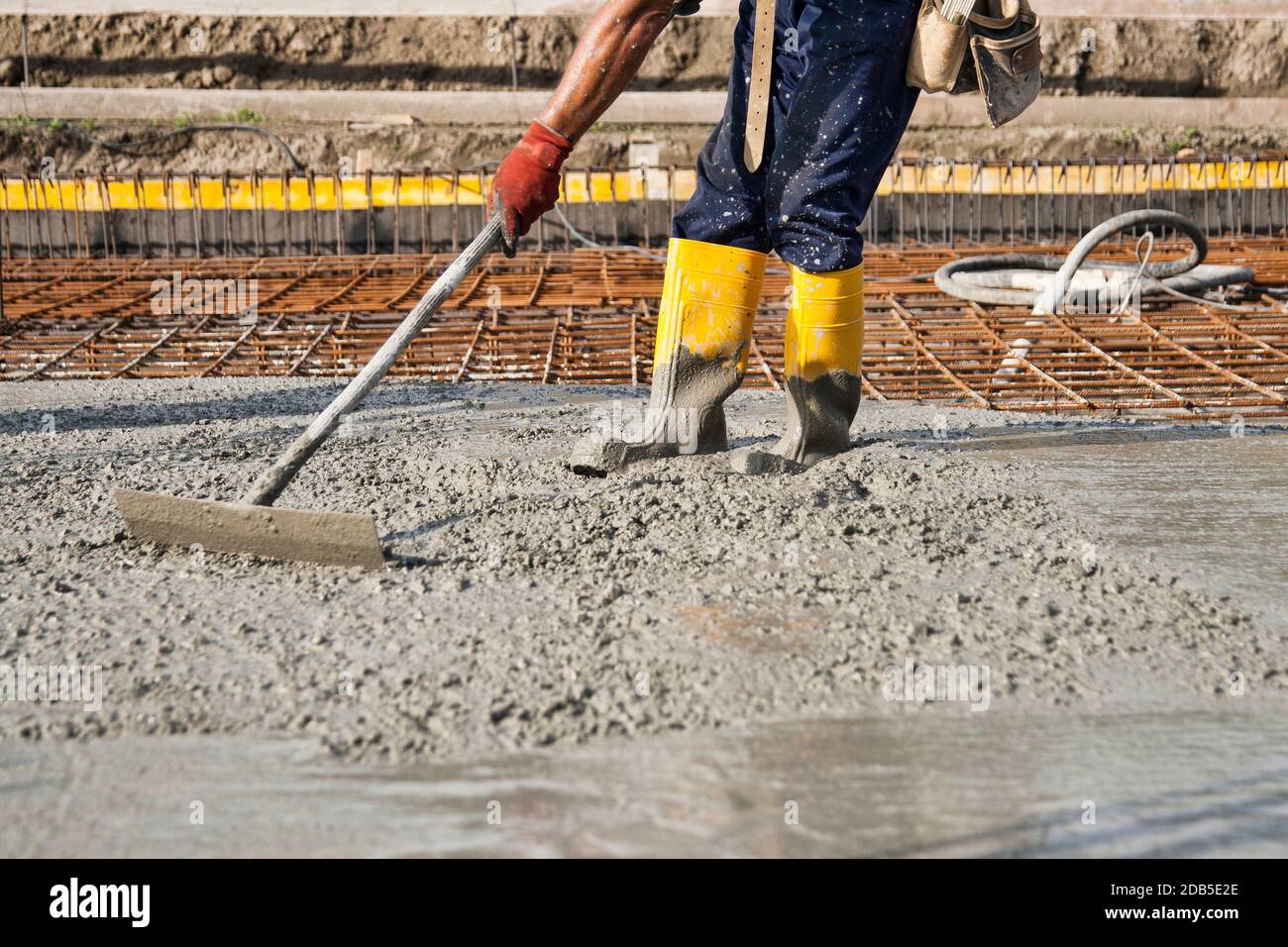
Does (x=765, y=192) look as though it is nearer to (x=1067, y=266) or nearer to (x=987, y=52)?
(x=987, y=52)

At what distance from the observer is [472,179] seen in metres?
8.44

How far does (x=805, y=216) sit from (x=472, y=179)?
6.22 m

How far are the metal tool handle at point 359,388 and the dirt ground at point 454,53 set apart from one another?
32.1 feet

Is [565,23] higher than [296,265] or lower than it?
higher

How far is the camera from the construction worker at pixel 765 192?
2535 millimetres

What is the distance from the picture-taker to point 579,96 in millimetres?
2553

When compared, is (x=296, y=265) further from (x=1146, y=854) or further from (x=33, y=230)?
(x=1146, y=854)

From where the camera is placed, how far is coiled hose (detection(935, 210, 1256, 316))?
5.19 metres

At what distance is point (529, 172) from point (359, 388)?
593 mm

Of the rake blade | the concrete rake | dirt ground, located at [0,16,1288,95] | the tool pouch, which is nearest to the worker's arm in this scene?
A: the concrete rake

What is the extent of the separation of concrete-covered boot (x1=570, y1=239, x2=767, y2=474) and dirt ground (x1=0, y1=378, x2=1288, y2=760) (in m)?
0.16

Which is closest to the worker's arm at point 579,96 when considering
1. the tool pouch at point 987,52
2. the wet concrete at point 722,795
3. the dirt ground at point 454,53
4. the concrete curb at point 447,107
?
the tool pouch at point 987,52

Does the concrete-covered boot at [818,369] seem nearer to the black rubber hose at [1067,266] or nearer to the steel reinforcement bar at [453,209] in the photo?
the black rubber hose at [1067,266]
